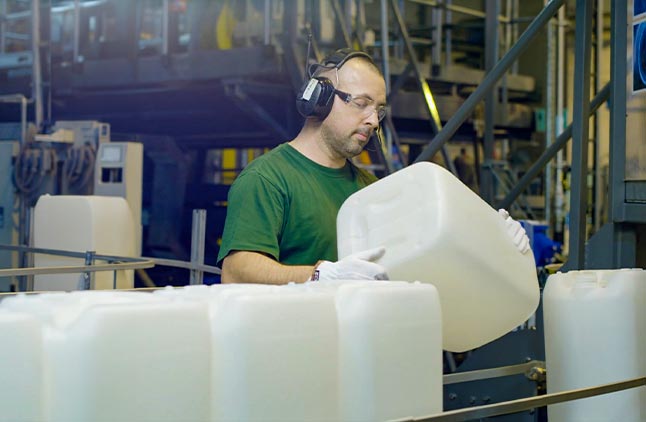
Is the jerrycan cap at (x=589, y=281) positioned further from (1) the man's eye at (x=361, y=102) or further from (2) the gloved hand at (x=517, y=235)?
(1) the man's eye at (x=361, y=102)

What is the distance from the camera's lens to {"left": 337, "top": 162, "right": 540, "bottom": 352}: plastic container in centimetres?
175

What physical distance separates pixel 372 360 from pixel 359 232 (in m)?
0.52

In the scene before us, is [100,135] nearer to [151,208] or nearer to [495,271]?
[151,208]

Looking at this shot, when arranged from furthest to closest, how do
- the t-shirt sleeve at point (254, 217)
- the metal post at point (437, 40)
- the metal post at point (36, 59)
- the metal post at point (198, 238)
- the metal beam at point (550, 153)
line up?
the metal post at point (437, 40) → the metal post at point (36, 59) → the metal post at point (198, 238) → the metal beam at point (550, 153) → the t-shirt sleeve at point (254, 217)

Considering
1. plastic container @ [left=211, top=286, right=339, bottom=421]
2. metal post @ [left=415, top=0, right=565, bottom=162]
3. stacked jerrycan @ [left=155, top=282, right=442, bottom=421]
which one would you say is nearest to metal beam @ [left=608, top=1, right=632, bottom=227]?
metal post @ [left=415, top=0, right=565, bottom=162]

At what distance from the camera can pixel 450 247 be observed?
174cm

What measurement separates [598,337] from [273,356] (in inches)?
34.4

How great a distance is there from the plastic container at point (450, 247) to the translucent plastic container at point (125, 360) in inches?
22.3

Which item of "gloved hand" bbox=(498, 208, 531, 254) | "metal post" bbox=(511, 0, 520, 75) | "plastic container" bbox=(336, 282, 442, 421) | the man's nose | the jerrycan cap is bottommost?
"plastic container" bbox=(336, 282, 442, 421)

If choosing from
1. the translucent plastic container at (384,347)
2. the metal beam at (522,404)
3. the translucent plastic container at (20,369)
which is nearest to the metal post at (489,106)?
the metal beam at (522,404)

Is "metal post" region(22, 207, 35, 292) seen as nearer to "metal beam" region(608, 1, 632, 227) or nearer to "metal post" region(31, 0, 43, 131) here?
"metal post" region(31, 0, 43, 131)

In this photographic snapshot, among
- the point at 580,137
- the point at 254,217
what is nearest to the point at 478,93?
the point at 580,137

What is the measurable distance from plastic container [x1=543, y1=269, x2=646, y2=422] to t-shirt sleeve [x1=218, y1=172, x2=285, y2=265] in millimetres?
707

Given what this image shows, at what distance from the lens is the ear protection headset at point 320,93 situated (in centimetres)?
247
